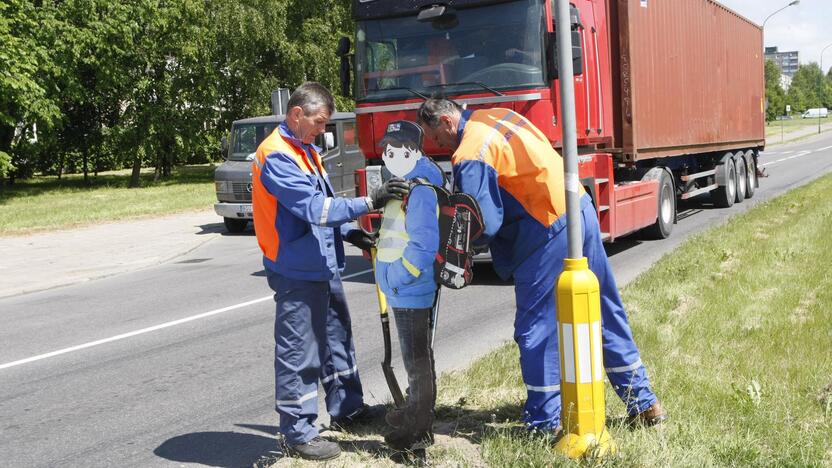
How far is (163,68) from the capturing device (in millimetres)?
35188

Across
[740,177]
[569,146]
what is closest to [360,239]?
[569,146]

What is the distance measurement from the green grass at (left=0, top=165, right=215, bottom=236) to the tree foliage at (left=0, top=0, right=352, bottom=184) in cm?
113

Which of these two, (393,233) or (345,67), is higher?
(345,67)

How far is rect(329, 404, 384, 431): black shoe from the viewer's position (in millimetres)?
4867

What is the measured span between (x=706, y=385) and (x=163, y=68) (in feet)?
108

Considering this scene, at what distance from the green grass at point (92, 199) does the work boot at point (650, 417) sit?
56.7ft

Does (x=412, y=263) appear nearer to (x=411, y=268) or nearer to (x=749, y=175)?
(x=411, y=268)

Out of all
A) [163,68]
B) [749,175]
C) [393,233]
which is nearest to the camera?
[393,233]

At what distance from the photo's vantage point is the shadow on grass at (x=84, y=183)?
1233 inches

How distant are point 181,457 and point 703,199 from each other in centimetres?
1621

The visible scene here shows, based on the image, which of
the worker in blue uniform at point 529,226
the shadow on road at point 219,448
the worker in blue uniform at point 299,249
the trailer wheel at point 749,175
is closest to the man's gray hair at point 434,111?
the worker in blue uniform at point 529,226

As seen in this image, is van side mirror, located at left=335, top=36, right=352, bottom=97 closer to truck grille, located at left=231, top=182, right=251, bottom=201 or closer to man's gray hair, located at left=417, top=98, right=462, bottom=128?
man's gray hair, located at left=417, top=98, right=462, bottom=128

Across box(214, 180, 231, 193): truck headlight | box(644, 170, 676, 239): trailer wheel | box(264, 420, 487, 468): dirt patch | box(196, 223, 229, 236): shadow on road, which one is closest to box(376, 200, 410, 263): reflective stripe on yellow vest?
box(264, 420, 487, 468): dirt patch

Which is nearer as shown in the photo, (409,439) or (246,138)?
(409,439)
